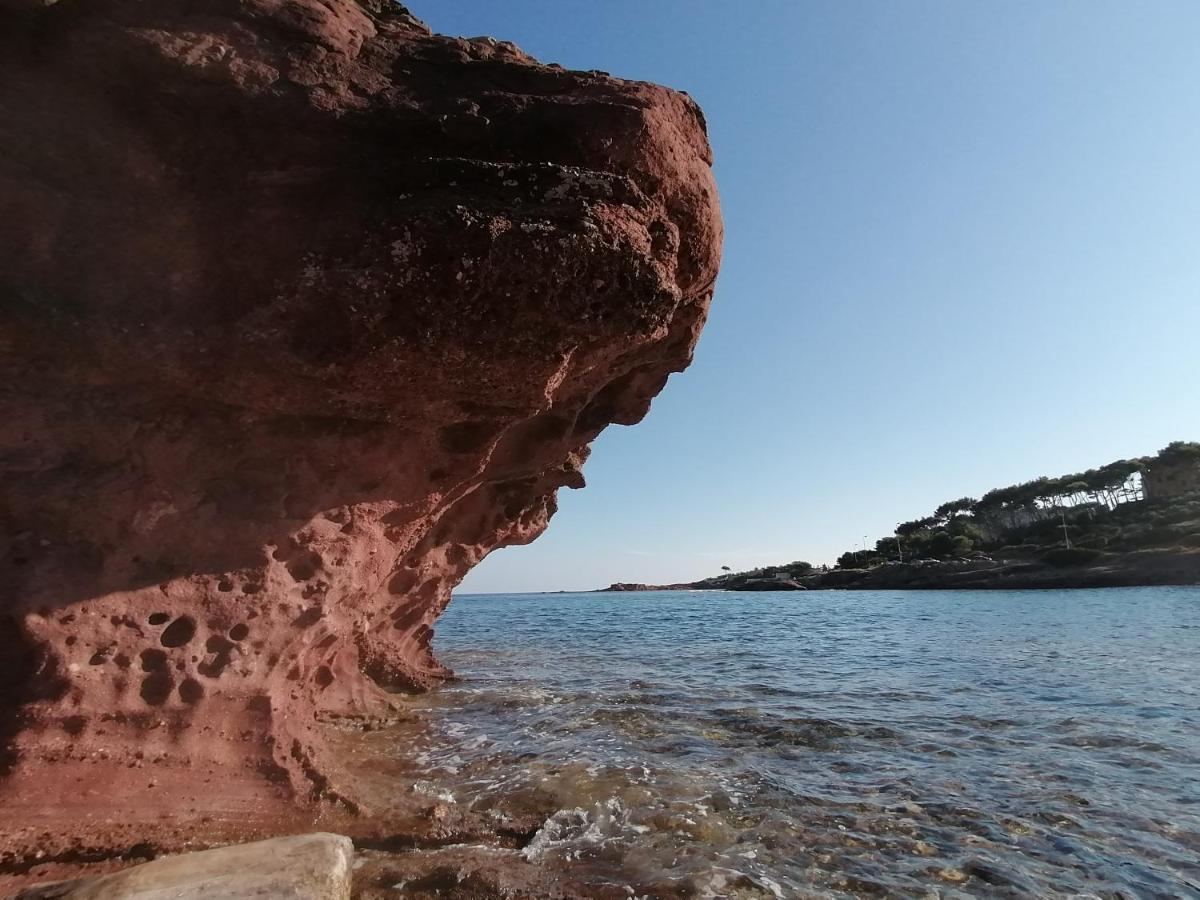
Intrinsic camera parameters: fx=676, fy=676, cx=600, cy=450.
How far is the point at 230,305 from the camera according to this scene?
4.52 meters

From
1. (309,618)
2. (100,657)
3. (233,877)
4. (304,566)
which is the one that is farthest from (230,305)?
(233,877)

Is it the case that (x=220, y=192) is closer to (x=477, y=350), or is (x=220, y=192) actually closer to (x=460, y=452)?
(x=477, y=350)

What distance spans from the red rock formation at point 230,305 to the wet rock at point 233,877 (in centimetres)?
96

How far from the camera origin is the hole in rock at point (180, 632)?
4.60 meters

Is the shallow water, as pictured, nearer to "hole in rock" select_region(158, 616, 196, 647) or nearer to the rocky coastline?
"hole in rock" select_region(158, 616, 196, 647)

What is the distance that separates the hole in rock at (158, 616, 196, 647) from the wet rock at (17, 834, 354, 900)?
1.53 metres

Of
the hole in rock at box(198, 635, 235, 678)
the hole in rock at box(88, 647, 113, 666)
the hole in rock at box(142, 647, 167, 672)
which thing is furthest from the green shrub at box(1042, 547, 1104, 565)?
the hole in rock at box(88, 647, 113, 666)

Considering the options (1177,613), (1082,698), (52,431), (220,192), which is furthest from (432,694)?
(1177,613)

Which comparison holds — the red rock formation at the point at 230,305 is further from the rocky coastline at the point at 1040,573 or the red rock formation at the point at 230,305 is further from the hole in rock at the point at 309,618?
the rocky coastline at the point at 1040,573

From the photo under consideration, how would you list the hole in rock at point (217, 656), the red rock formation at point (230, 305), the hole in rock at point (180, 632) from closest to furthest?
the red rock formation at point (230, 305) → the hole in rock at point (180, 632) → the hole in rock at point (217, 656)

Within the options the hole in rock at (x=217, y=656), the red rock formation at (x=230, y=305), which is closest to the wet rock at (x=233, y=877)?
the red rock formation at (x=230, y=305)

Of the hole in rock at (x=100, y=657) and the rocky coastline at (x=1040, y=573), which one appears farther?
the rocky coastline at (x=1040, y=573)

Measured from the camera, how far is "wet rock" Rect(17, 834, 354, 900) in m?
3.14

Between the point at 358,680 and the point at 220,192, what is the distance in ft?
20.5
